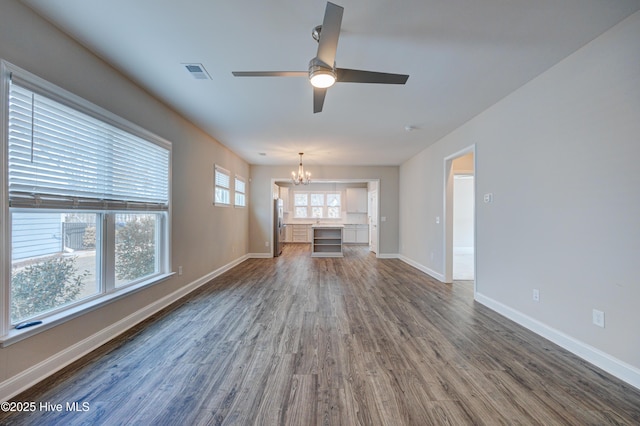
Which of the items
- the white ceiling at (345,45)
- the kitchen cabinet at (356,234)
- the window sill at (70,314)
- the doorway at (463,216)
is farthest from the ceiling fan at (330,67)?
the kitchen cabinet at (356,234)

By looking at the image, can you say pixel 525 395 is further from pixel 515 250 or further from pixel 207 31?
pixel 207 31

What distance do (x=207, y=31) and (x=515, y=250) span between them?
149 inches

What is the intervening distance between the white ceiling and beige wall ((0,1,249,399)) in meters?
0.14

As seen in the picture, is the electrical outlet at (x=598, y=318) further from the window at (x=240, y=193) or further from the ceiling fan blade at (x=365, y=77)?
the window at (x=240, y=193)

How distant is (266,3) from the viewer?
1703 millimetres

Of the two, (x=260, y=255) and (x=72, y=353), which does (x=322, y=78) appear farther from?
(x=260, y=255)

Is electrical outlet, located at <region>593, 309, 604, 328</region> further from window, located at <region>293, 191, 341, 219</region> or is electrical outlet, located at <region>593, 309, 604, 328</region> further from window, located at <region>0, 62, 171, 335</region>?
window, located at <region>293, 191, 341, 219</region>

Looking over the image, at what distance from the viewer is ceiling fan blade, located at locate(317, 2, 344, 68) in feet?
4.81

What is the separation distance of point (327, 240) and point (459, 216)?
4.62 m

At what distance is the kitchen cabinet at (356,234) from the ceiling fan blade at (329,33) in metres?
8.55

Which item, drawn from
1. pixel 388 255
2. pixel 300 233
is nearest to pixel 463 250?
pixel 388 255

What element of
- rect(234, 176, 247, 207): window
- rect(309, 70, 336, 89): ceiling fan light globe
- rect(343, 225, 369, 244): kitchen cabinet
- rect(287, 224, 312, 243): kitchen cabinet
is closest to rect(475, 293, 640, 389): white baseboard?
rect(309, 70, 336, 89): ceiling fan light globe

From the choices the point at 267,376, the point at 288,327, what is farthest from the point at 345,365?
the point at 288,327

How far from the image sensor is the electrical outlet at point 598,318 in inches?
78.7
